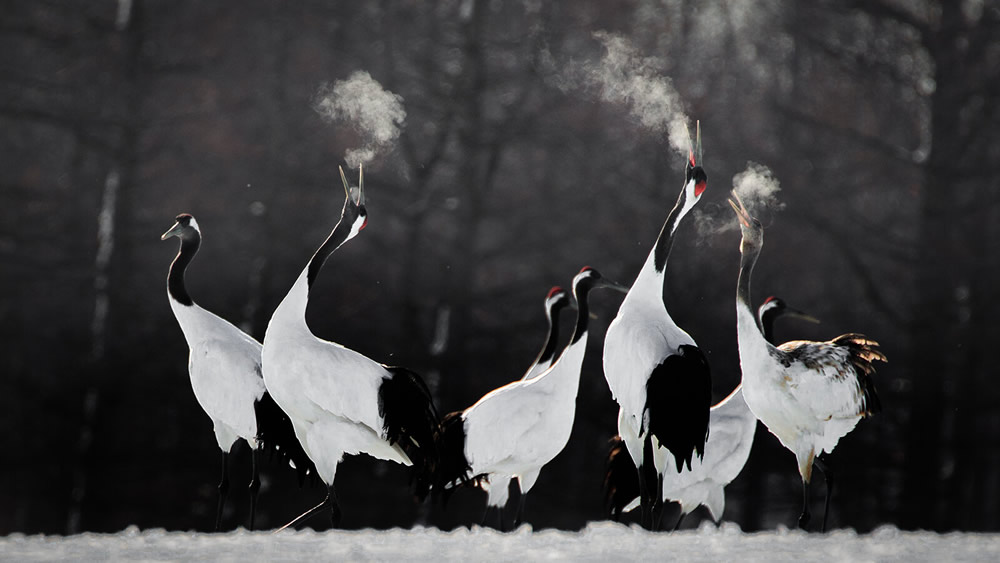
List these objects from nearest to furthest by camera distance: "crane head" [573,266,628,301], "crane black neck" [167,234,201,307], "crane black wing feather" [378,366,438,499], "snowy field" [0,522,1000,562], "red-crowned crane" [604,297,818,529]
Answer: "snowy field" [0,522,1000,562] → "crane black wing feather" [378,366,438,499] → "crane black neck" [167,234,201,307] → "red-crowned crane" [604,297,818,529] → "crane head" [573,266,628,301]

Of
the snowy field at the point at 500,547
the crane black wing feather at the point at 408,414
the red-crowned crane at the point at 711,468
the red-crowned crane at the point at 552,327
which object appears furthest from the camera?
the red-crowned crane at the point at 552,327

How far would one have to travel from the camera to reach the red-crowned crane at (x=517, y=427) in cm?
630

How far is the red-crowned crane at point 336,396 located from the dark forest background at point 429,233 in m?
5.98

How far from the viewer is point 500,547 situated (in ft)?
15.3

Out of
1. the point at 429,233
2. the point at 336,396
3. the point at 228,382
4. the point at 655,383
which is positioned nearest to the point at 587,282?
the point at 655,383

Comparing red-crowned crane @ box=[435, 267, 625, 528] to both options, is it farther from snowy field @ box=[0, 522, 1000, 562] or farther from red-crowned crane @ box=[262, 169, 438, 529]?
snowy field @ box=[0, 522, 1000, 562]

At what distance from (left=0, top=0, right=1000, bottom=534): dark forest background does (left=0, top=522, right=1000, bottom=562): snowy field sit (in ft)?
22.0

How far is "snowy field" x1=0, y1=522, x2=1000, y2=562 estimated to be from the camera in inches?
172

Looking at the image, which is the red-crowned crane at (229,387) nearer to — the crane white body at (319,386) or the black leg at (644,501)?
the crane white body at (319,386)

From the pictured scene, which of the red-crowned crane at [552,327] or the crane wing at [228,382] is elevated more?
the red-crowned crane at [552,327]

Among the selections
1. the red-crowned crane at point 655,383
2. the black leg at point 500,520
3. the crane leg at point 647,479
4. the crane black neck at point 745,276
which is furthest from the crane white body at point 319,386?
the crane black neck at point 745,276

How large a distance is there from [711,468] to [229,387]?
2900 millimetres

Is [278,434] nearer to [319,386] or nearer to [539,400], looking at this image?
[319,386]

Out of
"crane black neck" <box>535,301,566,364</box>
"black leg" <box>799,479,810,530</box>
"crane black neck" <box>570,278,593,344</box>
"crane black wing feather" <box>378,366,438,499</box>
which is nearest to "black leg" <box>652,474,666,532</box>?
"black leg" <box>799,479,810,530</box>
